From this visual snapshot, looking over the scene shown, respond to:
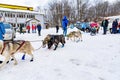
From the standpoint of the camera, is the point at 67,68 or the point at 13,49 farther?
the point at 13,49

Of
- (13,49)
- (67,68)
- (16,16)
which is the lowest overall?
(67,68)

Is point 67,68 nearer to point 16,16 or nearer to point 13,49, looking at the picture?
point 13,49

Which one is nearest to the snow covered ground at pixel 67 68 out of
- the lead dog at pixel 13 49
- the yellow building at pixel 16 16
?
the lead dog at pixel 13 49

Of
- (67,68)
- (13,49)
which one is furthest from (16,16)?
(67,68)

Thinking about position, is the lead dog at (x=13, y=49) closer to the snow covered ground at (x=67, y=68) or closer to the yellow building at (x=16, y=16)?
the snow covered ground at (x=67, y=68)

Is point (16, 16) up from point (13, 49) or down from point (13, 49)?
up

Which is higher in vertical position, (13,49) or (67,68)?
(13,49)

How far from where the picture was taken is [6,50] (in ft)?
24.6

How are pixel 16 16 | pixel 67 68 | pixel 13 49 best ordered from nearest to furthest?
pixel 67 68
pixel 13 49
pixel 16 16

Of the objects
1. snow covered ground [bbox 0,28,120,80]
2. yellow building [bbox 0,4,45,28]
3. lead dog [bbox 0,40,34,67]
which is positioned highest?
yellow building [bbox 0,4,45,28]

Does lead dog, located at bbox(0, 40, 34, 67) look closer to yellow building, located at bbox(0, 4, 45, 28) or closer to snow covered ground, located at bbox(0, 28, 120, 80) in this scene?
snow covered ground, located at bbox(0, 28, 120, 80)

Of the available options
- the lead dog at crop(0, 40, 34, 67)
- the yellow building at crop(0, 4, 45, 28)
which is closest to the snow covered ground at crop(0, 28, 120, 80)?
the lead dog at crop(0, 40, 34, 67)

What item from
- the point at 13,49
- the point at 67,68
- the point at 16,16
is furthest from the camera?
the point at 16,16

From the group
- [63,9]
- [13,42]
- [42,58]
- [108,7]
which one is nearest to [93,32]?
[42,58]
